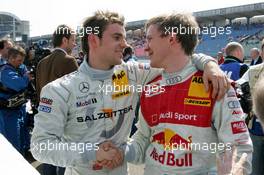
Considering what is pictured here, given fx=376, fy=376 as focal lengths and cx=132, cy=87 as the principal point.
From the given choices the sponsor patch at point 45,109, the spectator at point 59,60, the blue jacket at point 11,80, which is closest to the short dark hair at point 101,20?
the sponsor patch at point 45,109

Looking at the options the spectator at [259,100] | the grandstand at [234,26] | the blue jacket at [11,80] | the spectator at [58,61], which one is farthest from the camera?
the grandstand at [234,26]

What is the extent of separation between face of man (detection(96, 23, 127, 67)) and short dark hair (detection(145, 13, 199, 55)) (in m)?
0.20

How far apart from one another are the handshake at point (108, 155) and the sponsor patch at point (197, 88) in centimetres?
44

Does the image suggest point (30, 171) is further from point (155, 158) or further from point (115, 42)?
point (115, 42)

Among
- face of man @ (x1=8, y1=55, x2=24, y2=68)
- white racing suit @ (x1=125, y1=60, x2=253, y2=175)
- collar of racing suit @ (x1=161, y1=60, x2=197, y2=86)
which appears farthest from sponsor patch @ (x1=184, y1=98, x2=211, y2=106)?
face of man @ (x1=8, y1=55, x2=24, y2=68)

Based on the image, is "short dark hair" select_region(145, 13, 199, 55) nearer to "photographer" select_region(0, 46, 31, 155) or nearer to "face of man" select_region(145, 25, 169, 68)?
"face of man" select_region(145, 25, 169, 68)

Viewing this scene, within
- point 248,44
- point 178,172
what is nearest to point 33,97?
point 178,172

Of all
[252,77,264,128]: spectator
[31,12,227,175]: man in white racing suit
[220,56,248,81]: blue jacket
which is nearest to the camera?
[252,77,264,128]: spectator

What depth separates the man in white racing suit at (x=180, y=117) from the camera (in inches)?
66.9

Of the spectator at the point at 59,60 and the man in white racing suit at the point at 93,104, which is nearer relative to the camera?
the man in white racing suit at the point at 93,104

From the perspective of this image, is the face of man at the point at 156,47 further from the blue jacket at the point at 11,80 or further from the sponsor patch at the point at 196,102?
the blue jacket at the point at 11,80

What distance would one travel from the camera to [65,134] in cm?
193

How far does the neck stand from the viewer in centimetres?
187

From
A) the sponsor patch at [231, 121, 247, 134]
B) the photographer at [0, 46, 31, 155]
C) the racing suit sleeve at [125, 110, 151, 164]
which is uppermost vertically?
the sponsor patch at [231, 121, 247, 134]
